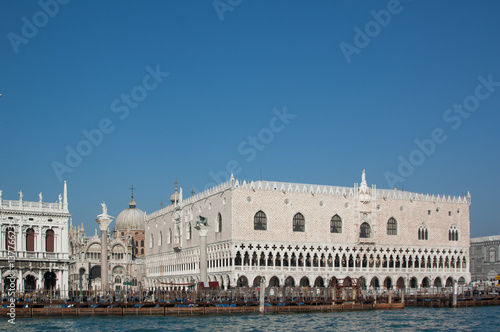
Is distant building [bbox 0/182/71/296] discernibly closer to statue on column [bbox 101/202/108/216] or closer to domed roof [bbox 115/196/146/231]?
statue on column [bbox 101/202/108/216]

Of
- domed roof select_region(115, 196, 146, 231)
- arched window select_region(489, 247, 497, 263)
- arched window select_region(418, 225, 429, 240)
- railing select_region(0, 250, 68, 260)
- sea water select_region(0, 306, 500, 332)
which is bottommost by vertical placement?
sea water select_region(0, 306, 500, 332)

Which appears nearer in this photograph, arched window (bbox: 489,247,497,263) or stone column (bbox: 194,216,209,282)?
stone column (bbox: 194,216,209,282)

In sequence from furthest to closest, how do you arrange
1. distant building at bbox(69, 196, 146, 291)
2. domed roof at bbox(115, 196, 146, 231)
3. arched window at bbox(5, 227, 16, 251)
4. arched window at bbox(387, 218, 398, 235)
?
domed roof at bbox(115, 196, 146, 231)
distant building at bbox(69, 196, 146, 291)
arched window at bbox(387, 218, 398, 235)
arched window at bbox(5, 227, 16, 251)

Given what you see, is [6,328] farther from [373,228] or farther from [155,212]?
[155,212]

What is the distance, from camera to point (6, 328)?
35156mm

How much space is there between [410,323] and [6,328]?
73.5 ft

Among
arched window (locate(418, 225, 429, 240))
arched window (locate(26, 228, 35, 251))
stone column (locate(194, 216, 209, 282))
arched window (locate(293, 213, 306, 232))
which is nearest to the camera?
stone column (locate(194, 216, 209, 282))

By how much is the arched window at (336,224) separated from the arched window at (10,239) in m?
27.5

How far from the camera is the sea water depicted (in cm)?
3653

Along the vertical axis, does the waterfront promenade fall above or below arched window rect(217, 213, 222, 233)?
below

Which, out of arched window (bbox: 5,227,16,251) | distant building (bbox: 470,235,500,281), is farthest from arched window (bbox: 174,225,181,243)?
distant building (bbox: 470,235,500,281)

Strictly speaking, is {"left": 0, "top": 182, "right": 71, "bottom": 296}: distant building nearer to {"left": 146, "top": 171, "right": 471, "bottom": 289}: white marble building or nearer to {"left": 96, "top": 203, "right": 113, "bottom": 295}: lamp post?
{"left": 96, "top": 203, "right": 113, "bottom": 295}: lamp post

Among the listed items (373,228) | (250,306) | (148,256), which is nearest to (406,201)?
(373,228)

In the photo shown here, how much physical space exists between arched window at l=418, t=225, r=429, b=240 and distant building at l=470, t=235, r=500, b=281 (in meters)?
14.2
